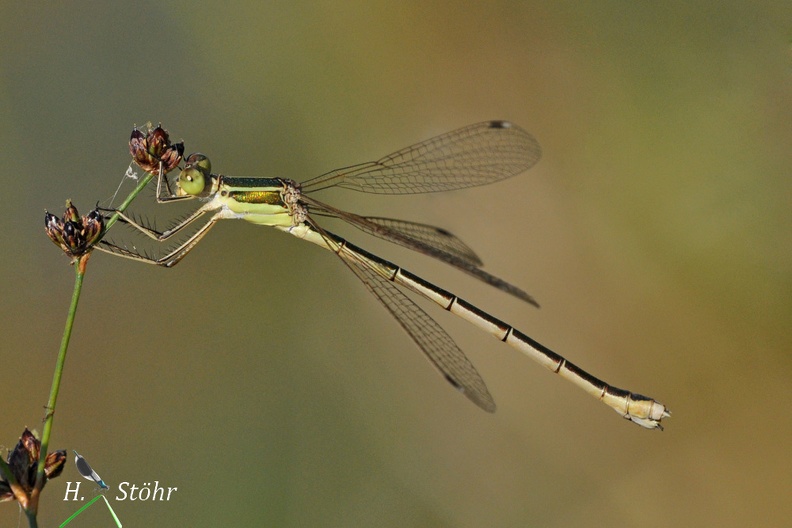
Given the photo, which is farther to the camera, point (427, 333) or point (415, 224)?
point (415, 224)

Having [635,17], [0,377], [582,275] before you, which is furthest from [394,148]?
[0,377]

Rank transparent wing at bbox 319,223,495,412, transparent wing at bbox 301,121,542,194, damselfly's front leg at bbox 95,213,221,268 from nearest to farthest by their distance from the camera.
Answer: damselfly's front leg at bbox 95,213,221,268
transparent wing at bbox 319,223,495,412
transparent wing at bbox 301,121,542,194

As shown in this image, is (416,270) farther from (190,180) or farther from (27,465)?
(27,465)

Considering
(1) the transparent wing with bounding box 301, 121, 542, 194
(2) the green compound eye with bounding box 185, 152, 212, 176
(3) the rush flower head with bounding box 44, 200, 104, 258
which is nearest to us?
(3) the rush flower head with bounding box 44, 200, 104, 258

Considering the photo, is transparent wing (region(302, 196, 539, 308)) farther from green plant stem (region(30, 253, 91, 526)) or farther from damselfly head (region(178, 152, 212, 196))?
green plant stem (region(30, 253, 91, 526))

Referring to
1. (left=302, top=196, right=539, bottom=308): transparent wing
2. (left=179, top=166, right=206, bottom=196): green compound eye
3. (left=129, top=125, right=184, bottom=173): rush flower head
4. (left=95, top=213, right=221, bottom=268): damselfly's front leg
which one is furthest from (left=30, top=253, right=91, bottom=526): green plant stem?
(left=302, top=196, right=539, bottom=308): transparent wing

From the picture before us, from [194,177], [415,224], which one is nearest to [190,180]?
[194,177]

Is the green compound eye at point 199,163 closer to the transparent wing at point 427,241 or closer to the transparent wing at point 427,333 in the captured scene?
the transparent wing at point 427,241

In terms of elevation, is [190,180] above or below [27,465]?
above
